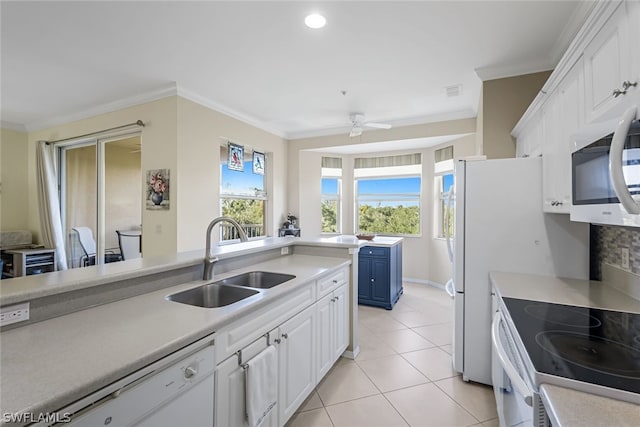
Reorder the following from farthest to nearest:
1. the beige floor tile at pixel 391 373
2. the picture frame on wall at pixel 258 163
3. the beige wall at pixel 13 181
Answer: the picture frame on wall at pixel 258 163
the beige wall at pixel 13 181
the beige floor tile at pixel 391 373

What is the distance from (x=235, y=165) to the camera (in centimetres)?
463

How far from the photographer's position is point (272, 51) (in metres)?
2.75

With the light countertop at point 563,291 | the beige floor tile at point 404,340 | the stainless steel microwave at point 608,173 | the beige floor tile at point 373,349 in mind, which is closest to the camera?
the stainless steel microwave at point 608,173

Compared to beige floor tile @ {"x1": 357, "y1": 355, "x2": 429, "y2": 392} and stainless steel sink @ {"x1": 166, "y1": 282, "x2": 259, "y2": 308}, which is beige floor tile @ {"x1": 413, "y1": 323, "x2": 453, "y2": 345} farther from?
stainless steel sink @ {"x1": 166, "y1": 282, "x2": 259, "y2": 308}

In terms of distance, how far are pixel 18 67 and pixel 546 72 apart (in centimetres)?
545

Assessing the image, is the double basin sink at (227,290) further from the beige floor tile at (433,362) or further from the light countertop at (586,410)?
the beige floor tile at (433,362)

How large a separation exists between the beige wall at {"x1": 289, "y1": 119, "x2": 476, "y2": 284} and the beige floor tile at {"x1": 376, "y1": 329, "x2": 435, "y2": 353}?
1.96 m

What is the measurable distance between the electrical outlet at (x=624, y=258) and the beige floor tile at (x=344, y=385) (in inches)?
72.0

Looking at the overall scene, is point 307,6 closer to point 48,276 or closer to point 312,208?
point 48,276

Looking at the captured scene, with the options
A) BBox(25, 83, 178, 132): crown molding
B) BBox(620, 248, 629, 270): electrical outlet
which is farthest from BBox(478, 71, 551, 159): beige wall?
BBox(25, 83, 178, 132): crown molding

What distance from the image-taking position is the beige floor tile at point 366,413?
6.23 feet

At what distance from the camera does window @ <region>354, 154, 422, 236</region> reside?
553 cm

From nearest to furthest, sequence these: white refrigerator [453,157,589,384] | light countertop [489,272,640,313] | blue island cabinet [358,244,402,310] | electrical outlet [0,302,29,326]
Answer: electrical outlet [0,302,29,326]
light countertop [489,272,640,313]
white refrigerator [453,157,589,384]
blue island cabinet [358,244,402,310]

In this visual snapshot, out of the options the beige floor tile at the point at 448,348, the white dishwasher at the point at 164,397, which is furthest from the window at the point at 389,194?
the white dishwasher at the point at 164,397
